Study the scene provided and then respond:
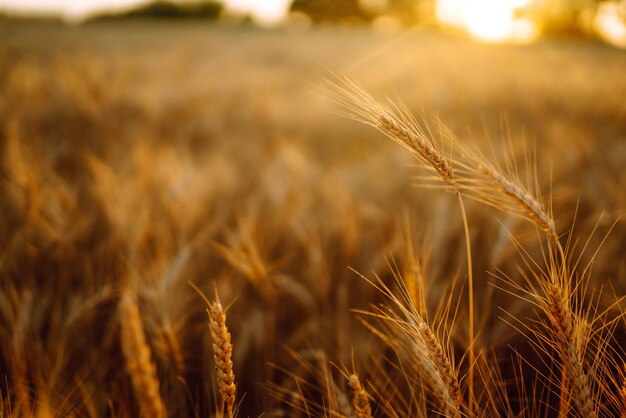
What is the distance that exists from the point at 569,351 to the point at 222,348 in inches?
20.0

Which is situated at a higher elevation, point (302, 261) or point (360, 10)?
point (360, 10)

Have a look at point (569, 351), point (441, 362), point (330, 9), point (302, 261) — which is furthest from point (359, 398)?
point (330, 9)

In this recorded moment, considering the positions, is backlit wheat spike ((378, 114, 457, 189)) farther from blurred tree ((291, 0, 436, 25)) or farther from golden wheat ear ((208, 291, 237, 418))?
→ blurred tree ((291, 0, 436, 25))

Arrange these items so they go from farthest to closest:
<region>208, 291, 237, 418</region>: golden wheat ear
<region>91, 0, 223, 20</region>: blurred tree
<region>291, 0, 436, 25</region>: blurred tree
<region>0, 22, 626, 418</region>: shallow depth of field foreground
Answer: <region>291, 0, 436, 25</region>: blurred tree < <region>91, 0, 223, 20</region>: blurred tree < <region>0, 22, 626, 418</region>: shallow depth of field foreground < <region>208, 291, 237, 418</region>: golden wheat ear

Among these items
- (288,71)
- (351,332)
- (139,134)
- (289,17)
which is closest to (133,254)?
(351,332)

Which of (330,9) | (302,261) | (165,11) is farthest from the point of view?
(330,9)

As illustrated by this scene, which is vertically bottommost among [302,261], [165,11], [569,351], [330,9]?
[302,261]

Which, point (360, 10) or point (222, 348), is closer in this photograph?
point (222, 348)

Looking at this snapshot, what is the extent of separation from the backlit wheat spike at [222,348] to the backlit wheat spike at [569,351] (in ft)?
1.53

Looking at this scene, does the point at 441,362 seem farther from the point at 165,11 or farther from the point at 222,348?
the point at 165,11

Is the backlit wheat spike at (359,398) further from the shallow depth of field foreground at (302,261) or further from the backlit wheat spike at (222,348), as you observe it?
the backlit wheat spike at (222,348)

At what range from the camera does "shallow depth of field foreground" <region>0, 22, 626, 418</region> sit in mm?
590

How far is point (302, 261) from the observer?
1.48 m

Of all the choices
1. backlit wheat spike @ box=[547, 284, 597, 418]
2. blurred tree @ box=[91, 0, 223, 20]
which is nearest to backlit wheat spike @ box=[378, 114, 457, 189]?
backlit wheat spike @ box=[547, 284, 597, 418]
